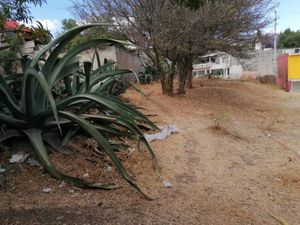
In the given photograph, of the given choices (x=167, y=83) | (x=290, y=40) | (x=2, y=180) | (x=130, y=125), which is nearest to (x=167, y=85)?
(x=167, y=83)

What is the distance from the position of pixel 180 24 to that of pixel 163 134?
5101 mm

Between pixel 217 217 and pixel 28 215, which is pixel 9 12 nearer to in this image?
pixel 28 215

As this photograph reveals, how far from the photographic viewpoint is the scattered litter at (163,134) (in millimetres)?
5868

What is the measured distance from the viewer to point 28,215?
10.8 ft

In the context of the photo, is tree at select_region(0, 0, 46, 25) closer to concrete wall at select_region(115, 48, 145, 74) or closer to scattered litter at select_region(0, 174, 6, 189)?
scattered litter at select_region(0, 174, 6, 189)

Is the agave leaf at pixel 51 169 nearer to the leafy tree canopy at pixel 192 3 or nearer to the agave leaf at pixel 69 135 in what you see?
the agave leaf at pixel 69 135

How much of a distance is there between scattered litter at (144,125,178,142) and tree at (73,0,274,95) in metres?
4.61

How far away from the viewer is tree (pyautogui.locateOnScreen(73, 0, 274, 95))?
34.9ft

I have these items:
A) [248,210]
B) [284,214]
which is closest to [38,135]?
[248,210]

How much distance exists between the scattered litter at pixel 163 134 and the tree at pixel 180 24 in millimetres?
4607

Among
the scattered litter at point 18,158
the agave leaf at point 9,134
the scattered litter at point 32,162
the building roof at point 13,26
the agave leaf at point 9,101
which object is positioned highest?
the building roof at point 13,26

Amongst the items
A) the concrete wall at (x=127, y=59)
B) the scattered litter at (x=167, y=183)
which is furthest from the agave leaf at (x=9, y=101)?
the concrete wall at (x=127, y=59)

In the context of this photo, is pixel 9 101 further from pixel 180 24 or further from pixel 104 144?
pixel 180 24

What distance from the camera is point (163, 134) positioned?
6.12m
